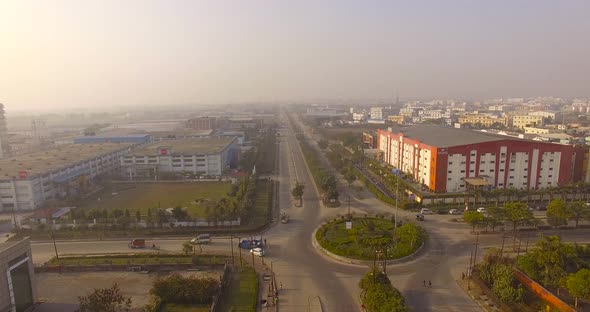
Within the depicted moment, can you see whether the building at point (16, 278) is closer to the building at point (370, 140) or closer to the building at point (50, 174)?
the building at point (50, 174)

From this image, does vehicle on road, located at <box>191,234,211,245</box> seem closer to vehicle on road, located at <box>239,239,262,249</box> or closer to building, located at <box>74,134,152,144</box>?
vehicle on road, located at <box>239,239,262,249</box>

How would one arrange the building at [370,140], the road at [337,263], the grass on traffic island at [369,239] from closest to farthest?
the road at [337,263]
the grass on traffic island at [369,239]
the building at [370,140]

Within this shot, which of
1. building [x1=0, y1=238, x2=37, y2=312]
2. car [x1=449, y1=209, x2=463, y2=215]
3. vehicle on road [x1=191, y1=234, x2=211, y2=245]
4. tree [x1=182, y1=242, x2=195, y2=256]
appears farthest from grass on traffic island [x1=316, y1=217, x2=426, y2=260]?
building [x1=0, y1=238, x2=37, y2=312]

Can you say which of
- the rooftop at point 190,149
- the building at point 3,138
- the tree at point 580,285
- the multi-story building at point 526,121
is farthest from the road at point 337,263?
the multi-story building at point 526,121

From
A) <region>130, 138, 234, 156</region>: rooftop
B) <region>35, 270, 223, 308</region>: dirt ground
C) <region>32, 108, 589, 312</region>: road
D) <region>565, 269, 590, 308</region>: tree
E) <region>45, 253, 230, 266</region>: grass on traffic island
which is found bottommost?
<region>32, 108, 589, 312</region>: road

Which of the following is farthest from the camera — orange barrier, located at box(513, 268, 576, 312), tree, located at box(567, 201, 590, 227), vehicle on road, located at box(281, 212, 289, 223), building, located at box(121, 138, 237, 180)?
building, located at box(121, 138, 237, 180)

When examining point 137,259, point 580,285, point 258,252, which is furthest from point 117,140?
point 580,285

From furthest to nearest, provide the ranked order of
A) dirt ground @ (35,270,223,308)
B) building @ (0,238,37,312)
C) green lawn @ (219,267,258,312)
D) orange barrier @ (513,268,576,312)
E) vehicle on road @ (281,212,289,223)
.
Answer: vehicle on road @ (281,212,289,223)
dirt ground @ (35,270,223,308)
green lawn @ (219,267,258,312)
orange barrier @ (513,268,576,312)
building @ (0,238,37,312)
